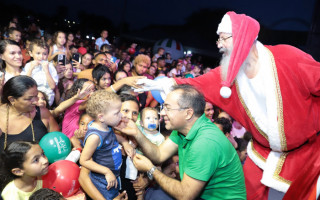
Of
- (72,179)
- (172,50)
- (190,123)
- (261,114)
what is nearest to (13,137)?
(72,179)

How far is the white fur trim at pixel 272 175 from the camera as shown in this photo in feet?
7.29

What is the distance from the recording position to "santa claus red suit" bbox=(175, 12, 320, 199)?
2031 millimetres

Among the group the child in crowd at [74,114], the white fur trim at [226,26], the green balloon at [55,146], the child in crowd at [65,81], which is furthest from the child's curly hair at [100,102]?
the child in crowd at [65,81]

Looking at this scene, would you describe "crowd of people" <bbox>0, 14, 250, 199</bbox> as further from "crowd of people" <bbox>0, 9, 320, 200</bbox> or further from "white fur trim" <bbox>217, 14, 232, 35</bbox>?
"white fur trim" <bbox>217, 14, 232, 35</bbox>

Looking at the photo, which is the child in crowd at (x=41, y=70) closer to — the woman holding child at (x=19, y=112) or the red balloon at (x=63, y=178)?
the woman holding child at (x=19, y=112)

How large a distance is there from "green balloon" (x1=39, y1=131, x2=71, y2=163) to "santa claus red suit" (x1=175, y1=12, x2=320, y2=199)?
1.67 m

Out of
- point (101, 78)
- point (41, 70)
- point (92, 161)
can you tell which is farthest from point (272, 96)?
point (41, 70)

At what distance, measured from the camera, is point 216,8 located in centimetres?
2898

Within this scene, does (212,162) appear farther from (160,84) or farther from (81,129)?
(81,129)

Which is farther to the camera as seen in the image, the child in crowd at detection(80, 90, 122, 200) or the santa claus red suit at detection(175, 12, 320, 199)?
the child in crowd at detection(80, 90, 122, 200)

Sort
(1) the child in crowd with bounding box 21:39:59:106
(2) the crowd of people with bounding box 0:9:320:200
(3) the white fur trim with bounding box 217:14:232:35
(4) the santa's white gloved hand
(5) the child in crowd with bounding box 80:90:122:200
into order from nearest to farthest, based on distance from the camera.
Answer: (2) the crowd of people with bounding box 0:9:320:200, (3) the white fur trim with bounding box 217:14:232:35, (5) the child in crowd with bounding box 80:90:122:200, (4) the santa's white gloved hand, (1) the child in crowd with bounding box 21:39:59:106

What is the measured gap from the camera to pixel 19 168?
1.99 m

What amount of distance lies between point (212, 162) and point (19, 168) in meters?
1.35

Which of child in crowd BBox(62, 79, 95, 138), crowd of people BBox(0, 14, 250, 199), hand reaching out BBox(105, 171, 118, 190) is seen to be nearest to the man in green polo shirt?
crowd of people BBox(0, 14, 250, 199)
